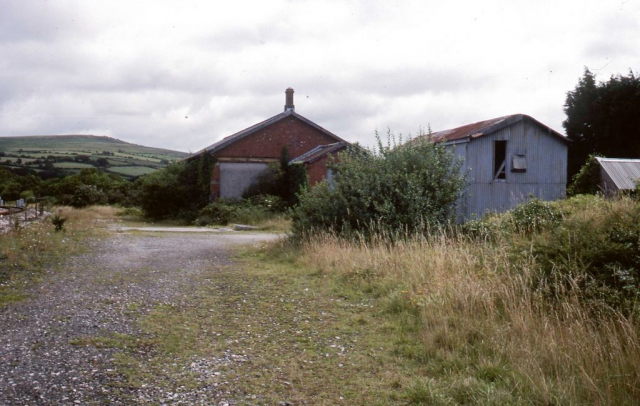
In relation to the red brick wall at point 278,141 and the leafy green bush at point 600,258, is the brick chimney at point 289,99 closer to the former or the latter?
the red brick wall at point 278,141

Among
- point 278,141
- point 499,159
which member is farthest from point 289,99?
point 499,159

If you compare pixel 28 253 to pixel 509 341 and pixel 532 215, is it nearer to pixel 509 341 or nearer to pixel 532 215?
pixel 509 341

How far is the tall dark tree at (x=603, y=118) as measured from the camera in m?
36.6

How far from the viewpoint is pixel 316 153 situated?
28797 mm

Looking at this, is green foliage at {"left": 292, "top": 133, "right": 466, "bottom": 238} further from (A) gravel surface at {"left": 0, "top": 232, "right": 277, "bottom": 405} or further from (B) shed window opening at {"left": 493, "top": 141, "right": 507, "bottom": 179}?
(B) shed window opening at {"left": 493, "top": 141, "right": 507, "bottom": 179}

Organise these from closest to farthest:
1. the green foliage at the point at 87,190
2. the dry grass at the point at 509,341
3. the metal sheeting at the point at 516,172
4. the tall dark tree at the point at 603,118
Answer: the dry grass at the point at 509,341
the metal sheeting at the point at 516,172
the tall dark tree at the point at 603,118
the green foliage at the point at 87,190

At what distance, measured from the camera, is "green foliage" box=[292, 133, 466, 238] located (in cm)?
1212

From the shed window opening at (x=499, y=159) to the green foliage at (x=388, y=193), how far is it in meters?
8.42

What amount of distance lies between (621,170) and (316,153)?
49.2 feet

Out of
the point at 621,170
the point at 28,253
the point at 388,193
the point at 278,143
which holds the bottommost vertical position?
the point at 28,253

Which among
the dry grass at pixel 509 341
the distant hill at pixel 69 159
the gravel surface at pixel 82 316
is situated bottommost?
the gravel surface at pixel 82 316

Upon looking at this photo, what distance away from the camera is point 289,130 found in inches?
1200

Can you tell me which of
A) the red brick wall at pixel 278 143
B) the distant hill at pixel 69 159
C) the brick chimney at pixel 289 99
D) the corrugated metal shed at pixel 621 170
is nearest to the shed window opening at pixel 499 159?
the corrugated metal shed at pixel 621 170

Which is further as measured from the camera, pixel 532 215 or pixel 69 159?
pixel 69 159
